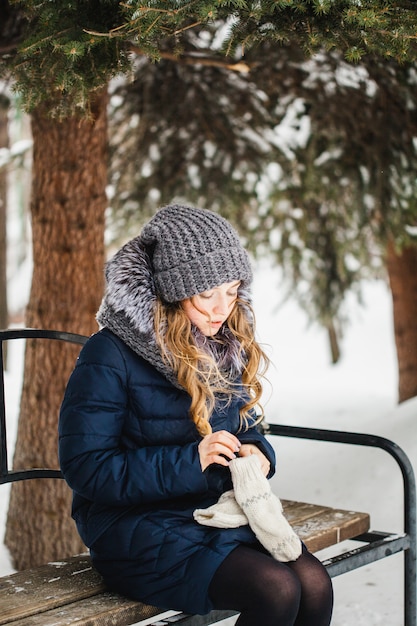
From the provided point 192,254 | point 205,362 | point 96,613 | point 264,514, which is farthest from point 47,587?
point 192,254

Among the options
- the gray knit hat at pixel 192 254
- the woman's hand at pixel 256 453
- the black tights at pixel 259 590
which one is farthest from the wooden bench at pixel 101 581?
the gray knit hat at pixel 192 254

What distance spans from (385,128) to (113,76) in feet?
10.3

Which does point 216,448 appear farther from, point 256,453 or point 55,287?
point 55,287

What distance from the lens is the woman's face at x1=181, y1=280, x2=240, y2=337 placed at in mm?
2672

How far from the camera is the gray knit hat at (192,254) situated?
8.58ft

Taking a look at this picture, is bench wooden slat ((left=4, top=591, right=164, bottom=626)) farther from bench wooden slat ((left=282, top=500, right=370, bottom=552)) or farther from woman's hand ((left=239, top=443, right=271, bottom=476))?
bench wooden slat ((left=282, top=500, right=370, bottom=552))

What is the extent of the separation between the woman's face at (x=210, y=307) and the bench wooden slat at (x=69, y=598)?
84cm

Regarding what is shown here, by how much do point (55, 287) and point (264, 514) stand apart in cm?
220

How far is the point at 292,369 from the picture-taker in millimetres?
16797

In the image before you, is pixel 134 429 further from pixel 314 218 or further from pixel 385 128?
pixel 314 218

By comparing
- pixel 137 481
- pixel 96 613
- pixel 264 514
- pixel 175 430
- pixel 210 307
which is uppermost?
pixel 210 307

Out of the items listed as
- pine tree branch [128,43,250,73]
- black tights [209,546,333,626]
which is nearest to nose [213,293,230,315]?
black tights [209,546,333,626]

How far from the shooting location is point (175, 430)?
8.58 feet

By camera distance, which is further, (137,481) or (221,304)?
(221,304)
